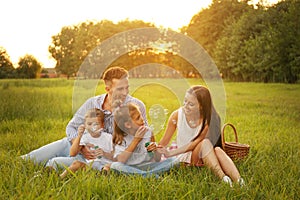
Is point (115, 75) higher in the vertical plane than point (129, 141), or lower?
higher

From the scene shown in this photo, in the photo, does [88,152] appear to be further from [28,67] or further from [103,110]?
[28,67]

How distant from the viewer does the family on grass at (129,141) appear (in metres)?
3.49

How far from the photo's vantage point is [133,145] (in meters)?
3.52

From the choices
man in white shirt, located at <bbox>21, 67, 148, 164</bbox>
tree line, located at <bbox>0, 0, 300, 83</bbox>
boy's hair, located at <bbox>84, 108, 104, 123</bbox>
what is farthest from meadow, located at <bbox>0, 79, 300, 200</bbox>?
tree line, located at <bbox>0, 0, 300, 83</bbox>

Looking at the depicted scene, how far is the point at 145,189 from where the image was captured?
2.82 m

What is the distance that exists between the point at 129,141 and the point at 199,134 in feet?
2.34

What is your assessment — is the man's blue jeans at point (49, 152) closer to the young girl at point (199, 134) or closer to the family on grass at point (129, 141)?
the family on grass at point (129, 141)

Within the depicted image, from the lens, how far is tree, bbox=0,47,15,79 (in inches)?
497

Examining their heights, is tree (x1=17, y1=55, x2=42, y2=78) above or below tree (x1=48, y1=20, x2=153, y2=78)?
below

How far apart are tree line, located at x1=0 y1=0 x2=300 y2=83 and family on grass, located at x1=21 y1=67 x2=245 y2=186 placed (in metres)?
1.92

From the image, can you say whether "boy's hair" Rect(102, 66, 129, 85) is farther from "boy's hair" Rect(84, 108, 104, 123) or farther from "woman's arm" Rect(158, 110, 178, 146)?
"woman's arm" Rect(158, 110, 178, 146)

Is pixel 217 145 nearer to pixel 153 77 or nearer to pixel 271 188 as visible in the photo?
pixel 271 188

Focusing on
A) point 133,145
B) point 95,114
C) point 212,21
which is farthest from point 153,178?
point 212,21

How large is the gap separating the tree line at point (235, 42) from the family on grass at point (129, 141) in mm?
1923
